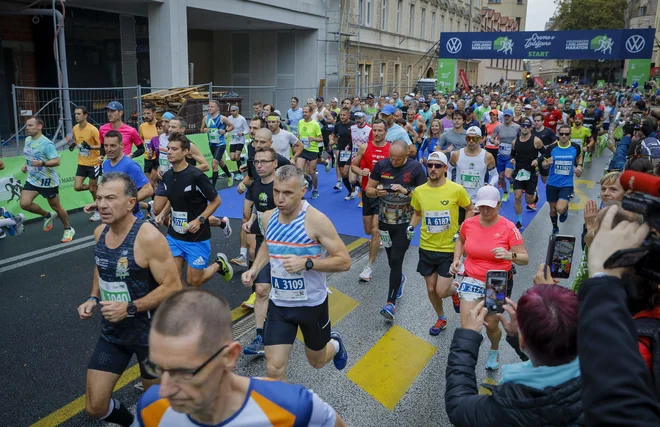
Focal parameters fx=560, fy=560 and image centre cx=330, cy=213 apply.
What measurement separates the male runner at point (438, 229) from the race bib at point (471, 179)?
2214 millimetres

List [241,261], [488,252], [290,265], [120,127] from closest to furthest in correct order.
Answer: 1. [290,265]
2. [488,252]
3. [241,261]
4. [120,127]

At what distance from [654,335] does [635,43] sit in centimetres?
3178

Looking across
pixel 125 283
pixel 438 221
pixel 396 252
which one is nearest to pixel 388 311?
pixel 396 252

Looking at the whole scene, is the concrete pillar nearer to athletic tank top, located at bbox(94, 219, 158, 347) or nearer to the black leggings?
the black leggings

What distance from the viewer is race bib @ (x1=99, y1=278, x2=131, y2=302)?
3.80 meters

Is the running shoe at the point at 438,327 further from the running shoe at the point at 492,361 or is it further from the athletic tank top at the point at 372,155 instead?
the athletic tank top at the point at 372,155

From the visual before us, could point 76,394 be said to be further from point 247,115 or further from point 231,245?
point 247,115

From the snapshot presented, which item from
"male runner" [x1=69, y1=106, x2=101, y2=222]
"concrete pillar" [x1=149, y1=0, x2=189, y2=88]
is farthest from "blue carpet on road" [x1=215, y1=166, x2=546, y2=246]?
"concrete pillar" [x1=149, y1=0, x2=189, y2=88]

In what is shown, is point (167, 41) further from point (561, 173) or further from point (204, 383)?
point (204, 383)

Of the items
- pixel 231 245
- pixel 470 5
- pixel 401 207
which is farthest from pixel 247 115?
pixel 470 5

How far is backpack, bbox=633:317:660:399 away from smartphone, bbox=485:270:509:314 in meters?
0.84

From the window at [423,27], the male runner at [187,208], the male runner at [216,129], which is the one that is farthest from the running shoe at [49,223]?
the window at [423,27]

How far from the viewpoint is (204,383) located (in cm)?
189

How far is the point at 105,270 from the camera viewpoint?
12.4ft
